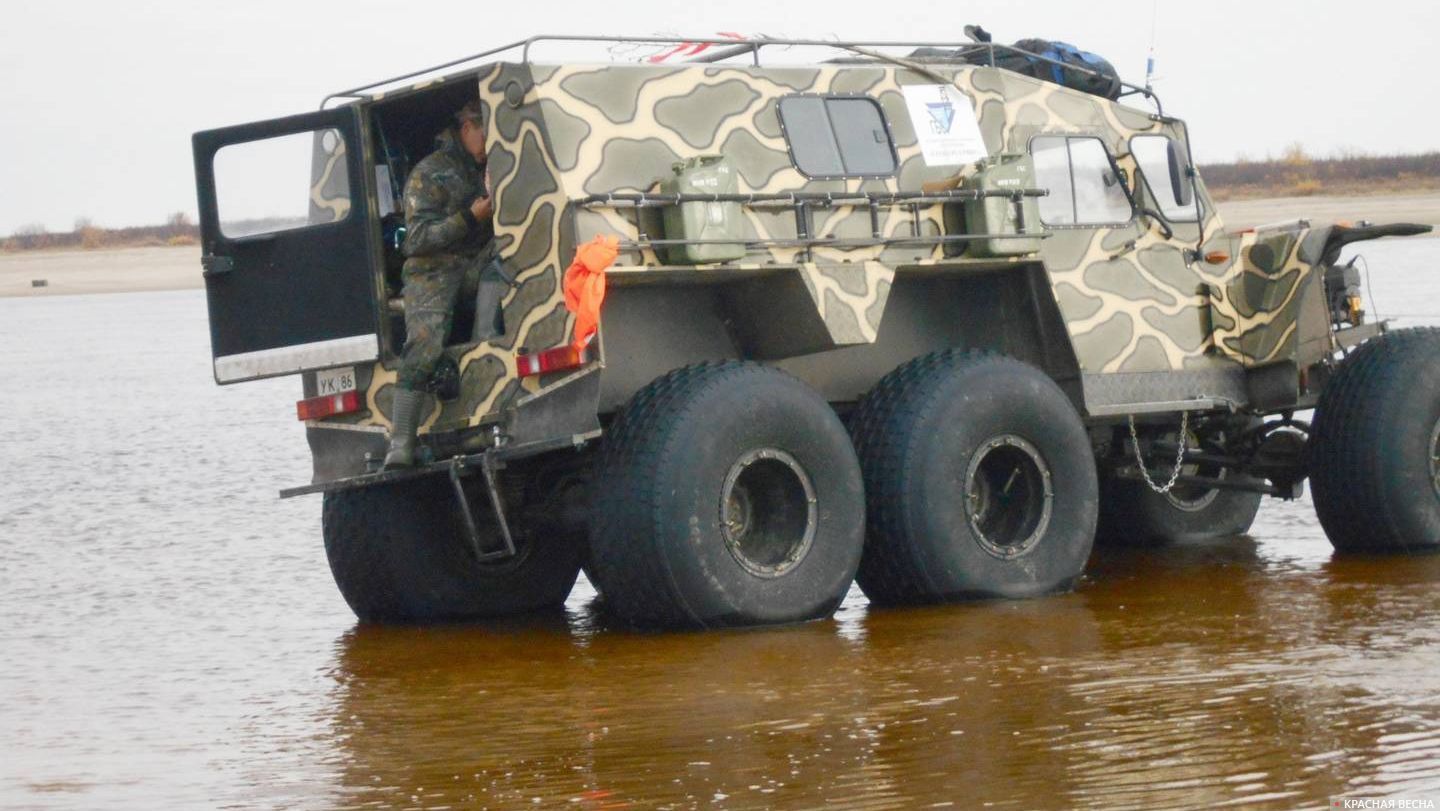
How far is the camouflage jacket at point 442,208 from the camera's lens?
972cm

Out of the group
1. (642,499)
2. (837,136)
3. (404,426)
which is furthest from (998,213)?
(404,426)

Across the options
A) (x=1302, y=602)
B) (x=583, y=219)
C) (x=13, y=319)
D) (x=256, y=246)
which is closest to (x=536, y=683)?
(x=583, y=219)

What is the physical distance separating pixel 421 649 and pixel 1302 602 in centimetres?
368

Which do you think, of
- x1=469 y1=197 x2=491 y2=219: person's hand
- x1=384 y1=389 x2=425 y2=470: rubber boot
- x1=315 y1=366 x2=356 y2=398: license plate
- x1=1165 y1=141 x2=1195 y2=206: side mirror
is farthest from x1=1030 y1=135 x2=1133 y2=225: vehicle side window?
x1=315 y1=366 x2=356 y2=398: license plate

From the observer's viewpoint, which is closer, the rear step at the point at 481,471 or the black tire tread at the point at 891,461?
the rear step at the point at 481,471

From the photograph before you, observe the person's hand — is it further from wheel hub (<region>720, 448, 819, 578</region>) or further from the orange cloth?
wheel hub (<region>720, 448, 819, 578</region>)

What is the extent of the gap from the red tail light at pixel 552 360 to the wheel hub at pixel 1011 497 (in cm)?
193

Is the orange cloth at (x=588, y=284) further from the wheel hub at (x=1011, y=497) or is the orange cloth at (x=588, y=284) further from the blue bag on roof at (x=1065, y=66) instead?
the blue bag on roof at (x=1065, y=66)

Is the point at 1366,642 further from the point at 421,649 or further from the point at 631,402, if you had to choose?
the point at 421,649

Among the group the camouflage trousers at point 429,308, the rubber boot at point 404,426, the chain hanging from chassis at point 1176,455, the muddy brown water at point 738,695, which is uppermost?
the camouflage trousers at point 429,308

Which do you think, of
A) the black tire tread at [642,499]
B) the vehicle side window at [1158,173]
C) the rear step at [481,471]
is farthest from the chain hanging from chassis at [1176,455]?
the rear step at [481,471]

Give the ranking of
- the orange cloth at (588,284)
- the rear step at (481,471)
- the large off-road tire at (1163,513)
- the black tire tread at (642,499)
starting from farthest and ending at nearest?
the large off-road tire at (1163,513) → the rear step at (481,471) → the black tire tread at (642,499) → the orange cloth at (588,284)

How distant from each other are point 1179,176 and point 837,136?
2.15 m

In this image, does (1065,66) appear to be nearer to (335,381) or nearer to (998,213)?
(998,213)
